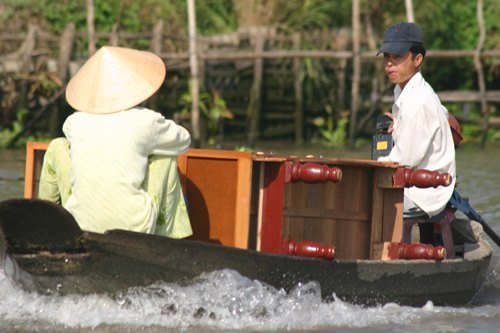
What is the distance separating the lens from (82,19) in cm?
1695

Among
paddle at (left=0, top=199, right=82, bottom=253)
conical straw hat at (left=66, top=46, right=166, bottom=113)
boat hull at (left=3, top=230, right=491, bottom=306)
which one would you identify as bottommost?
boat hull at (left=3, top=230, right=491, bottom=306)

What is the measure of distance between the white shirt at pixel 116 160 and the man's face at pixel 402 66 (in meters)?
1.48

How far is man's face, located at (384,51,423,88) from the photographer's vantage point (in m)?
6.52

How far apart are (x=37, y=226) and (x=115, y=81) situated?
0.83m

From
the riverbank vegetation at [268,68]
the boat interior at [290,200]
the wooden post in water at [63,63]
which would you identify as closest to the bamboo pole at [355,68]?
the riverbank vegetation at [268,68]

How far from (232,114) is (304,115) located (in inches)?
43.1

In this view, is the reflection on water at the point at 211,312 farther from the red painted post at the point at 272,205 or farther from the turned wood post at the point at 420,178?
the turned wood post at the point at 420,178

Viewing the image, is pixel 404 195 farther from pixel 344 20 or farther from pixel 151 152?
pixel 344 20

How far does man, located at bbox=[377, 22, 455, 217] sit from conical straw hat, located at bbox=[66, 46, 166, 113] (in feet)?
4.61

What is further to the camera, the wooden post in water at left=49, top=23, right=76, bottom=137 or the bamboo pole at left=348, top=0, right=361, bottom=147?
the bamboo pole at left=348, top=0, right=361, bottom=147

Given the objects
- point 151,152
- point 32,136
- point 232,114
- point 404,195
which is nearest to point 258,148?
point 232,114

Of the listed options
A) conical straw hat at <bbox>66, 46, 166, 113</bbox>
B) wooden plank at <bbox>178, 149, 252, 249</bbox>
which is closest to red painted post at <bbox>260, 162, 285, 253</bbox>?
wooden plank at <bbox>178, 149, 252, 249</bbox>

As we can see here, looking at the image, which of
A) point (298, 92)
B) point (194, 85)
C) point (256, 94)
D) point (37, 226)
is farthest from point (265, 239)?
point (298, 92)

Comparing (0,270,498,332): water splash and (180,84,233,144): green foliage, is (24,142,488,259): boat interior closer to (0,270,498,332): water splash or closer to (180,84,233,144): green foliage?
(0,270,498,332): water splash
